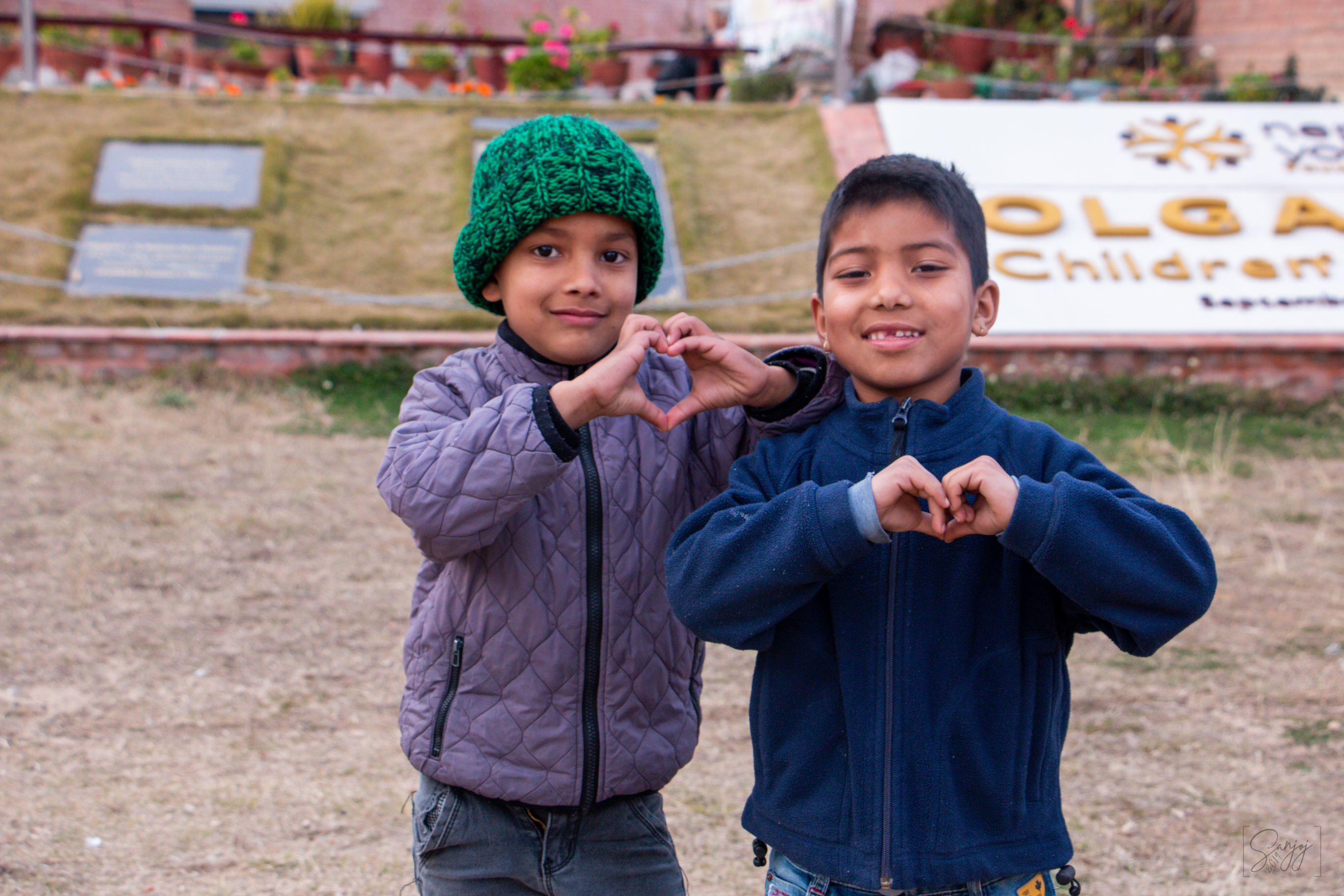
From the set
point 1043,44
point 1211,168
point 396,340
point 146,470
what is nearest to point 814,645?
point 146,470

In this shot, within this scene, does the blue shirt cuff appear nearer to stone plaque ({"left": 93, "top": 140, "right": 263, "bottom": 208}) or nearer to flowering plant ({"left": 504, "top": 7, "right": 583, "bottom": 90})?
stone plaque ({"left": 93, "top": 140, "right": 263, "bottom": 208})

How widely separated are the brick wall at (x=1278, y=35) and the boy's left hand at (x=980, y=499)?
41.3 feet

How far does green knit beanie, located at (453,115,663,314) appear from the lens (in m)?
1.61

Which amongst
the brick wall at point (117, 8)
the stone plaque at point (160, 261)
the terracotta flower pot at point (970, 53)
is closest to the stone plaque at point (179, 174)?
the stone plaque at point (160, 261)

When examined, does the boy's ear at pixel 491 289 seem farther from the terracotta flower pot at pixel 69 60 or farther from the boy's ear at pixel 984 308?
the terracotta flower pot at pixel 69 60

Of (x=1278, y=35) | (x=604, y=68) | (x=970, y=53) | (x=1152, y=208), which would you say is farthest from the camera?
(x=970, y=53)

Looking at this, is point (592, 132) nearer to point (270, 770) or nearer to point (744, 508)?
point (744, 508)

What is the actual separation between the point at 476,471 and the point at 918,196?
2.23 ft

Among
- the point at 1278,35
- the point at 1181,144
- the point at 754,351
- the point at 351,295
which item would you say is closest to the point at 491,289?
the point at 754,351

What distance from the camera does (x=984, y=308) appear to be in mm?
1577

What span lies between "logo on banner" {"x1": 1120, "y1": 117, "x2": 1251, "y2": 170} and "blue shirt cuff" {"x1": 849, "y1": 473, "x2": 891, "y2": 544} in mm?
8671

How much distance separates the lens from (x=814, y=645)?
147cm

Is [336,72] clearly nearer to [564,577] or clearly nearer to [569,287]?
[569,287]

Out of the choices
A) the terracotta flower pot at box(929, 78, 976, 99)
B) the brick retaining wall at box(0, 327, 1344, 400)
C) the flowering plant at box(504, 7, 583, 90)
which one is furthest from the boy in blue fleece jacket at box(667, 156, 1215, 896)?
the terracotta flower pot at box(929, 78, 976, 99)
